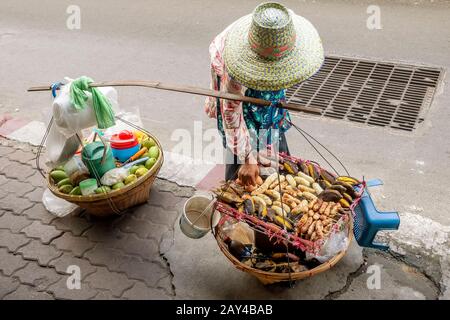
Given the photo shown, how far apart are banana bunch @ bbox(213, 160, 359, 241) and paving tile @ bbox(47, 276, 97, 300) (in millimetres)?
1203

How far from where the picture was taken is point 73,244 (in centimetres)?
339

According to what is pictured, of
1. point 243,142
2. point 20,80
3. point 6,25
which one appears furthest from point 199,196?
point 6,25

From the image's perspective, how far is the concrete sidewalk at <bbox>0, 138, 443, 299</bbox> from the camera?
291 centimetres

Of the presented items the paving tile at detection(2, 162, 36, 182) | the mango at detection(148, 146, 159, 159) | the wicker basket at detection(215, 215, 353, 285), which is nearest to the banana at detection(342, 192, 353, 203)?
the wicker basket at detection(215, 215, 353, 285)

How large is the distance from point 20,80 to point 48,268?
3.57m

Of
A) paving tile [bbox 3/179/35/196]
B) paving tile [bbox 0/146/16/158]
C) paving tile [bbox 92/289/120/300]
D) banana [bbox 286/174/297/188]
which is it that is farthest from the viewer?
paving tile [bbox 0/146/16/158]

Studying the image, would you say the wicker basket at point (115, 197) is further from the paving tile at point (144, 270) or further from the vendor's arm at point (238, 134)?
the vendor's arm at point (238, 134)

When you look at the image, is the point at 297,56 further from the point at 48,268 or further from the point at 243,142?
the point at 48,268

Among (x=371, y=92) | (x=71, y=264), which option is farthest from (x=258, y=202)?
(x=371, y=92)

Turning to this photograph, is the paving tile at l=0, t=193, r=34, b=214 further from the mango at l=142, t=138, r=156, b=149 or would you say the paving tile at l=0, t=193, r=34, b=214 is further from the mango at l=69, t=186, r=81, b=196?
the mango at l=142, t=138, r=156, b=149

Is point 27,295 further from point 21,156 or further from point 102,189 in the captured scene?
point 21,156

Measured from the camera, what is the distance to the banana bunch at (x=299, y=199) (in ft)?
8.42

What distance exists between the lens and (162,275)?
310cm

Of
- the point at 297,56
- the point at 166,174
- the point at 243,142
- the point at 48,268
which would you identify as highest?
the point at 297,56
